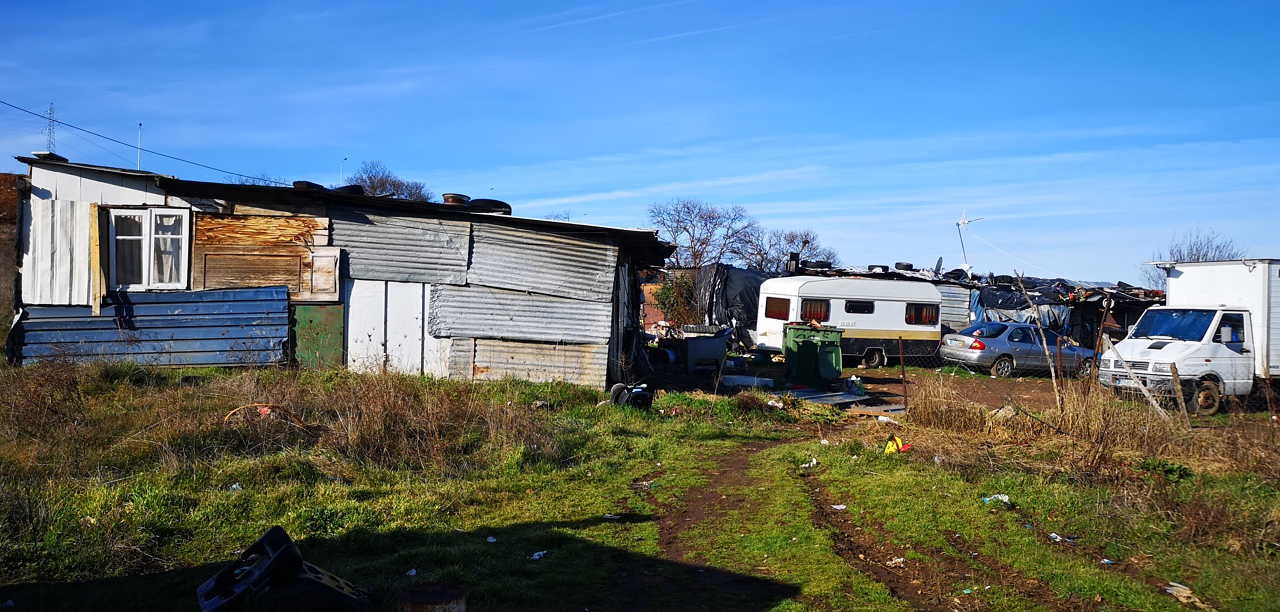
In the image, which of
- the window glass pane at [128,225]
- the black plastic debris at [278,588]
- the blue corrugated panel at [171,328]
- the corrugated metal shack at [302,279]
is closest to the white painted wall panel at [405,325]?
the corrugated metal shack at [302,279]

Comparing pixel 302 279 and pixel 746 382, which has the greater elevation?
pixel 302 279

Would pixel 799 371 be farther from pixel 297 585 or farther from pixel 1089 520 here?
pixel 297 585

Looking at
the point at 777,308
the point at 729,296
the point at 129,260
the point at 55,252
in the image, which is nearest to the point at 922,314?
the point at 777,308

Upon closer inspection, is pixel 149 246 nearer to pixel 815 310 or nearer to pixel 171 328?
pixel 171 328

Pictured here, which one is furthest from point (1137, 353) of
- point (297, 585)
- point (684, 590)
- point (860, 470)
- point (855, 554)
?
point (297, 585)

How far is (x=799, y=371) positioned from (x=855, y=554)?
11.5 metres

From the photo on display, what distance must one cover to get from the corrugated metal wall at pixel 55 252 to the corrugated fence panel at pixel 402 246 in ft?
12.9

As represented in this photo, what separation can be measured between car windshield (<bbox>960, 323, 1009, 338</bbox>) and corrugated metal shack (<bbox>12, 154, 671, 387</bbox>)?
40.6 feet

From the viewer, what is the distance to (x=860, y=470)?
860 centimetres

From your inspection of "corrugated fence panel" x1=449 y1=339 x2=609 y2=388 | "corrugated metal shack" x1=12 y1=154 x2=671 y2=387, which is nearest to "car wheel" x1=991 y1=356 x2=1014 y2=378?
"corrugated metal shack" x1=12 y1=154 x2=671 y2=387

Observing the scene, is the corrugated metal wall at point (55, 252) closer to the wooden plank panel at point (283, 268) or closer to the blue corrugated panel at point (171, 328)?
the blue corrugated panel at point (171, 328)

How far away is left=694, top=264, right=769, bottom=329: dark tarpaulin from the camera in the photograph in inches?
1160

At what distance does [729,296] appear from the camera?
29688 millimetres

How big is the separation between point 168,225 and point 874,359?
699 inches
